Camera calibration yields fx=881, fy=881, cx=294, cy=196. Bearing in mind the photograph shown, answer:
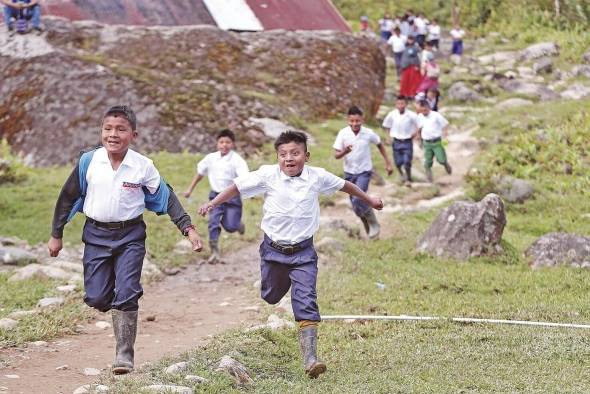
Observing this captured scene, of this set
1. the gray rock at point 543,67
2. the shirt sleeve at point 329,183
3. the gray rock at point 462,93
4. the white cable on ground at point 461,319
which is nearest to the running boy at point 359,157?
the white cable on ground at point 461,319

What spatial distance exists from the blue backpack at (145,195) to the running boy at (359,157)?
544 centimetres

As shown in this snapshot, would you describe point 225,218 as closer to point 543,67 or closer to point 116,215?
point 116,215

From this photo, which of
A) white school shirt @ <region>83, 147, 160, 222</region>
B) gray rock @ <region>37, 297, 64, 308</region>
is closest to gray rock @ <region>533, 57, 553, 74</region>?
gray rock @ <region>37, 297, 64, 308</region>

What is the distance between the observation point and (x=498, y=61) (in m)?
30.9

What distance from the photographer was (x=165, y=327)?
8211 mm

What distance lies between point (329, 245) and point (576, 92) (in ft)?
53.3

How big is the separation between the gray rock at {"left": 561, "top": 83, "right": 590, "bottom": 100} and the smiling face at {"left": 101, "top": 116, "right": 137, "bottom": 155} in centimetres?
2006

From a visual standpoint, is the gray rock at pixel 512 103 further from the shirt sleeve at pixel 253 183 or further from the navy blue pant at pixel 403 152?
the shirt sleeve at pixel 253 183

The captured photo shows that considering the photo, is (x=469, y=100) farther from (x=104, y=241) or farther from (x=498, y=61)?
(x=104, y=241)

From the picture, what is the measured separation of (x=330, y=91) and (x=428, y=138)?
5.14 m

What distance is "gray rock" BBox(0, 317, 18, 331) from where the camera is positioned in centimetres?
742

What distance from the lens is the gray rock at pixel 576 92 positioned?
24.4m

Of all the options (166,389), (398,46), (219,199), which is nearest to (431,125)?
(219,199)

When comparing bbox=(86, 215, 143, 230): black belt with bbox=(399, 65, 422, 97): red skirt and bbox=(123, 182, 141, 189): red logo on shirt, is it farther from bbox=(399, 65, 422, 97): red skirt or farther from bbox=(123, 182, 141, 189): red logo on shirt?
bbox=(399, 65, 422, 97): red skirt
